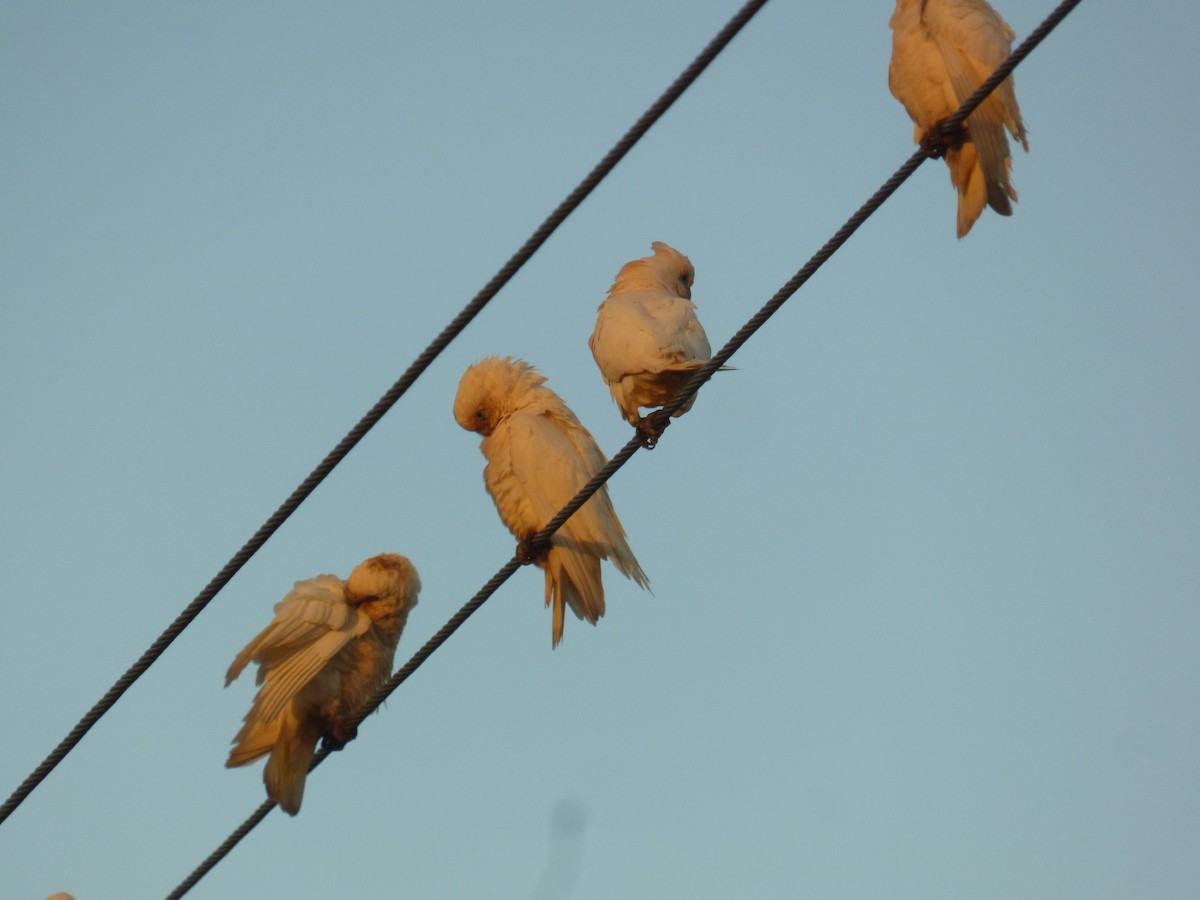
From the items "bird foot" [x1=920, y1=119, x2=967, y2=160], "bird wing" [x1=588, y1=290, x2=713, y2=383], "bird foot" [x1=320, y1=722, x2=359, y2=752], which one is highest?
"bird foot" [x1=920, y1=119, x2=967, y2=160]

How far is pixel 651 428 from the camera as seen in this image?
18.5 feet

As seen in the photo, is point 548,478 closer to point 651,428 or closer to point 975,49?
point 651,428

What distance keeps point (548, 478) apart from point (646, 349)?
2.36ft

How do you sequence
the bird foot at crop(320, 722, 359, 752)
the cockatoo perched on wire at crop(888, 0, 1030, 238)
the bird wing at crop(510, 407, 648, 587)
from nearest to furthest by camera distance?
1. the bird foot at crop(320, 722, 359, 752)
2. the bird wing at crop(510, 407, 648, 587)
3. the cockatoo perched on wire at crop(888, 0, 1030, 238)

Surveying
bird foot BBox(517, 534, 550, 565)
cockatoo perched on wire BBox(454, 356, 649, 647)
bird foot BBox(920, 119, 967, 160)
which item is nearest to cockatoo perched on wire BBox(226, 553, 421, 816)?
bird foot BBox(517, 534, 550, 565)

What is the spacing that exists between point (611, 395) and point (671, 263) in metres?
1.01

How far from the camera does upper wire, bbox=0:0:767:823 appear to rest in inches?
155

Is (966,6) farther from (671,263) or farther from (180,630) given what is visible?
(180,630)

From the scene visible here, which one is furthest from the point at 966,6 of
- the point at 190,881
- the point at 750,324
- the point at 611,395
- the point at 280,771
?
the point at 190,881

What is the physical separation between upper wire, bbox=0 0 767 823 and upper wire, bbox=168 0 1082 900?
633 mm

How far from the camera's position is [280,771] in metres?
5.18

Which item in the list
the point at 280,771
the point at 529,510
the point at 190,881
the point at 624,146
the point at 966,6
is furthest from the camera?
the point at 966,6

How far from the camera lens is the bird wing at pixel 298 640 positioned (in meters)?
5.09

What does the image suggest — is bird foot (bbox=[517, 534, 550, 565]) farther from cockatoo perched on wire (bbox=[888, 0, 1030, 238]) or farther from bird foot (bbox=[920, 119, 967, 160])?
cockatoo perched on wire (bbox=[888, 0, 1030, 238])
